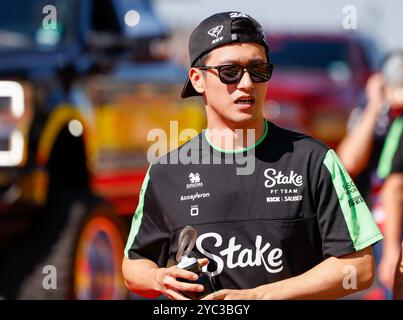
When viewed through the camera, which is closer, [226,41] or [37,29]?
[226,41]

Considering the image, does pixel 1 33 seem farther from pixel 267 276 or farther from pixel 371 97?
pixel 267 276

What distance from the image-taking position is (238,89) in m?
3.43

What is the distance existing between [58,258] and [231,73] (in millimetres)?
4207

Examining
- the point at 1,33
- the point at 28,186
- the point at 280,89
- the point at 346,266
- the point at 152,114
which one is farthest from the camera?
the point at 280,89

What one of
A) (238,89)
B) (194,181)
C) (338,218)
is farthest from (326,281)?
(238,89)

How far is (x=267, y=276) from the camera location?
11.1ft

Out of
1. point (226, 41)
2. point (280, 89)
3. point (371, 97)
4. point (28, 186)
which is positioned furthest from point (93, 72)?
point (226, 41)

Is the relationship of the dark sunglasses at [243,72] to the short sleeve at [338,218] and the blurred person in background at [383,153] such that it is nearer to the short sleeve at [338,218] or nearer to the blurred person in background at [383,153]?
the short sleeve at [338,218]

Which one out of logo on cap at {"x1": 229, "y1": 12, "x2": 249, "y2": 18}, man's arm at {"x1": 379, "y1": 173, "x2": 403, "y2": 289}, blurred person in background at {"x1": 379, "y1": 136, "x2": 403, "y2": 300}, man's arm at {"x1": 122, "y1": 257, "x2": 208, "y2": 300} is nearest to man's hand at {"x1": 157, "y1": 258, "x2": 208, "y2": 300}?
man's arm at {"x1": 122, "y1": 257, "x2": 208, "y2": 300}

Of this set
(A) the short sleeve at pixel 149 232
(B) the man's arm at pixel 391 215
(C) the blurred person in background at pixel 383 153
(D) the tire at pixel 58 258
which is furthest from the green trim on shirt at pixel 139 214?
(D) the tire at pixel 58 258

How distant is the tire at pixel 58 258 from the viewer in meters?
7.30

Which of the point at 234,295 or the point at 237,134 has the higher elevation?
the point at 237,134

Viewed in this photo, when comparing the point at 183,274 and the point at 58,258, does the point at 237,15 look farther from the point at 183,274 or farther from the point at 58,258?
the point at 58,258

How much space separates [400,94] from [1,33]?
2691mm
